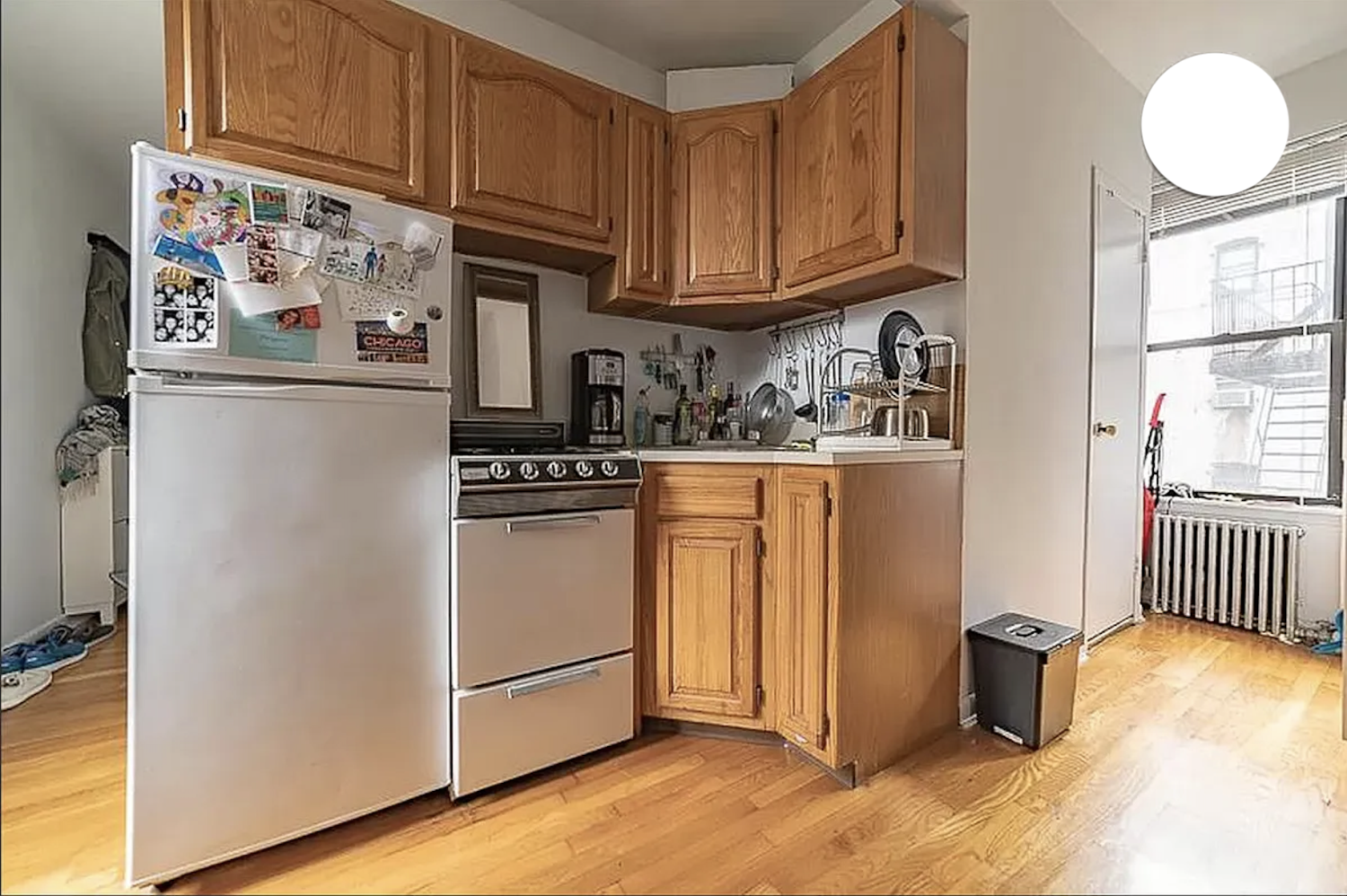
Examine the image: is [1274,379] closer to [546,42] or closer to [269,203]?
[546,42]

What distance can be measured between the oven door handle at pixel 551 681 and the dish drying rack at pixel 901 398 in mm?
1042

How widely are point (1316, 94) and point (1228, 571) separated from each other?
2172 millimetres

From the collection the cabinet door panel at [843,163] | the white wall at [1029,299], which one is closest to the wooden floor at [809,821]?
the white wall at [1029,299]

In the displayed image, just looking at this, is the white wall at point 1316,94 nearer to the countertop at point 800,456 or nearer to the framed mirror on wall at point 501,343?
the countertop at point 800,456

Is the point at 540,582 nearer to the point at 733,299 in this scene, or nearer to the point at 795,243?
the point at 733,299

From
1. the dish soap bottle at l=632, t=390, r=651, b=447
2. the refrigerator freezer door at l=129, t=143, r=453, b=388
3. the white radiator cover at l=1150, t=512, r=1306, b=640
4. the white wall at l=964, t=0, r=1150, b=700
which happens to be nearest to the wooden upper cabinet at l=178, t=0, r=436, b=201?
the refrigerator freezer door at l=129, t=143, r=453, b=388

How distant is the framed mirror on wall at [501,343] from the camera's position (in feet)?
7.05

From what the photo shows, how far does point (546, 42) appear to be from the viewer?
2.24 meters

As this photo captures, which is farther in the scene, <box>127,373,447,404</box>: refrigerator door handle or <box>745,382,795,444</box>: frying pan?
<box>745,382,795,444</box>: frying pan

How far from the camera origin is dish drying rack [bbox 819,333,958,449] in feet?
6.25

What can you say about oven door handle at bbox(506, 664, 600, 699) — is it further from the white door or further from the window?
the window

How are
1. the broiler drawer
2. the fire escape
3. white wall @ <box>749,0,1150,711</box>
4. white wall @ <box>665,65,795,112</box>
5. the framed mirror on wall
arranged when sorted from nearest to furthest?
the broiler drawer → white wall @ <box>749,0,1150,711</box> → the framed mirror on wall → white wall @ <box>665,65,795,112</box> → the fire escape

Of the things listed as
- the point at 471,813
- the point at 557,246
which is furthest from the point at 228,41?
the point at 471,813

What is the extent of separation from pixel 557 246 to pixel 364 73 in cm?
71
